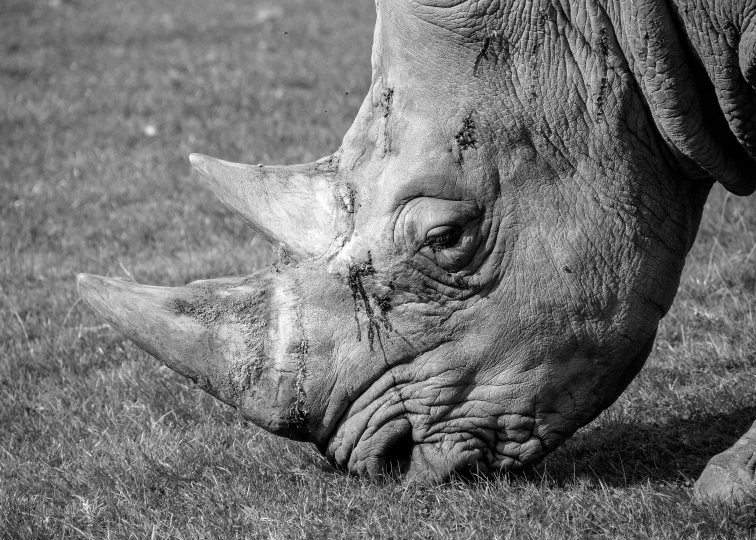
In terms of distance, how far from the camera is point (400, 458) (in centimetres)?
397

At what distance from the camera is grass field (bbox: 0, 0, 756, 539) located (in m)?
3.86

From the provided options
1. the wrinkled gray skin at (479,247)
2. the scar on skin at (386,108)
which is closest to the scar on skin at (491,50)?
the wrinkled gray skin at (479,247)

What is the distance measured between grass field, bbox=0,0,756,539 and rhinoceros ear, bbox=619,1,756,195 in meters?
1.34

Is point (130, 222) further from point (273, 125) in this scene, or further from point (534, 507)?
point (534, 507)

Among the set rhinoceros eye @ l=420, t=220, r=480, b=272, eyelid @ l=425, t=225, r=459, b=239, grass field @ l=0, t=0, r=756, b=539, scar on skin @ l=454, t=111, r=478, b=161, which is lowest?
grass field @ l=0, t=0, r=756, b=539

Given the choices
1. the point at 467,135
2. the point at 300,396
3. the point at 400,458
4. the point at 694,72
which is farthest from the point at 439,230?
the point at 694,72

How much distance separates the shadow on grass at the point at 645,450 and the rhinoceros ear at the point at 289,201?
1.26 meters

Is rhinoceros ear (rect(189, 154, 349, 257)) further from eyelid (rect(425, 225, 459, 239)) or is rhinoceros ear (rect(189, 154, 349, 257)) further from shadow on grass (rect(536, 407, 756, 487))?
shadow on grass (rect(536, 407, 756, 487))

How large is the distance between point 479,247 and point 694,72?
98cm

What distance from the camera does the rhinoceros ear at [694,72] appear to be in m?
3.46

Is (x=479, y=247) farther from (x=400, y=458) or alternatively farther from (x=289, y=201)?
(x=400, y=458)

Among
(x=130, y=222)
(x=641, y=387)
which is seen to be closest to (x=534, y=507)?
(x=641, y=387)

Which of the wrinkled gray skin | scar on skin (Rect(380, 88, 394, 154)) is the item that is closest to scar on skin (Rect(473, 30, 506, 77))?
the wrinkled gray skin

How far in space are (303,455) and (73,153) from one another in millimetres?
6146
